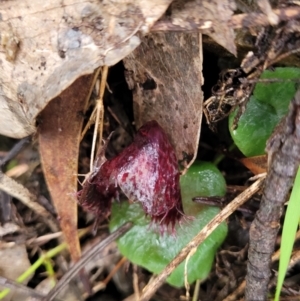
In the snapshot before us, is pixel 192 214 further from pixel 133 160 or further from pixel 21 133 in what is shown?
pixel 21 133

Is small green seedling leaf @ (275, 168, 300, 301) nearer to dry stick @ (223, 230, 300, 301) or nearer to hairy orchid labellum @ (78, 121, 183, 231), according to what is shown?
dry stick @ (223, 230, 300, 301)

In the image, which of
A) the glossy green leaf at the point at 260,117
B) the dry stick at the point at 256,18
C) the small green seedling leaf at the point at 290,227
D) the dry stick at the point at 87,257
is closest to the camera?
the dry stick at the point at 256,18

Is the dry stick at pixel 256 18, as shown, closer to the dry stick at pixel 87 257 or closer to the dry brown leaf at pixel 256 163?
the dry brown leaf at pixel 256 163

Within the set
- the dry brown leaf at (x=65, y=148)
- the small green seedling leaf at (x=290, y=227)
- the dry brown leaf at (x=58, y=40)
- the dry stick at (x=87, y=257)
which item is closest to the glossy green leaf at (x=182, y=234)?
the dry stick at (x=87, y=257)

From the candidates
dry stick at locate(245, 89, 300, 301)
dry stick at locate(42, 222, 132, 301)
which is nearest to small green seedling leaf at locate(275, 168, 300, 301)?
dry stick at locate(245, 89, 300, 301)

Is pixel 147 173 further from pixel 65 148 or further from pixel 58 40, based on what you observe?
pixel 58 40
